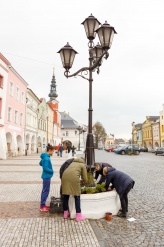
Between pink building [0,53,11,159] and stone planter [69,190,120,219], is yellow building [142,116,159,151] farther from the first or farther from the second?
stone planter [69,190,120,219]

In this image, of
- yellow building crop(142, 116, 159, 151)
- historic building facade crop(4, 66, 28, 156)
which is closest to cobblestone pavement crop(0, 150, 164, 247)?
historic building facade crop(4, 66, 28, 156)

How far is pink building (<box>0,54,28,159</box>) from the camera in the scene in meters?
25.5

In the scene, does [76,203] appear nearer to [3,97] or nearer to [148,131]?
[3,97]

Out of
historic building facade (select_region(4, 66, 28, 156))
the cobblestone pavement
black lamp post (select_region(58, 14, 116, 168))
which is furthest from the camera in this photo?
historic building facade (select_region(4, 66, 28, 156))

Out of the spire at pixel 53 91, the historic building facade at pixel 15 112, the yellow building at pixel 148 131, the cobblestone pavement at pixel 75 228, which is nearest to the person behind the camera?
the cobblestone pavement at pixel 75 228

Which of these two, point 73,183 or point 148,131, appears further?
point 148,131

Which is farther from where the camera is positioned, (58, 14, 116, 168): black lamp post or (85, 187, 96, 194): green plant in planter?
(58, 14, 116, 168): black lamp post

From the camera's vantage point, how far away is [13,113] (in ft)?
91.7

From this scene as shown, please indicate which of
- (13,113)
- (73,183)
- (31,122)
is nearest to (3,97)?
(13,113)

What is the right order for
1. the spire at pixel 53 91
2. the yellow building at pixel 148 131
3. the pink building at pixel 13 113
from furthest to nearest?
1. the yellow building at pixel 148 131
2. the spire at pixel 53 91
3. the pink building at pixel 13 113

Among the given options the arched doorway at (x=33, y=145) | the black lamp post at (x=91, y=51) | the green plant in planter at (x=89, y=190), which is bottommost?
the green plant in planter at (x=89, y=190)

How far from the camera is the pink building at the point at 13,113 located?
83.5 feet

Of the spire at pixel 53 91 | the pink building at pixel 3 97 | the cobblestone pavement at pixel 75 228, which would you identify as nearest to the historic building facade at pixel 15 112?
the pink building at pixel 3 97

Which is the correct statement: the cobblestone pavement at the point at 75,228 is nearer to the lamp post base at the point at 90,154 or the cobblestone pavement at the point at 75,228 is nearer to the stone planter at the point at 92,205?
the stone planter at the point at 92,205
